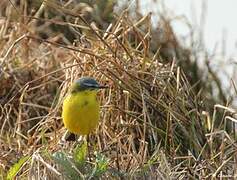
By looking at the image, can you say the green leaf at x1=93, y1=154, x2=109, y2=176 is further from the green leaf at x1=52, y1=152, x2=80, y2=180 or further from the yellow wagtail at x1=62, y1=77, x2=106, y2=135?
the yellow wagtail at x1=62, y1=77, x2=106, y2=135

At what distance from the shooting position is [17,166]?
4.91m

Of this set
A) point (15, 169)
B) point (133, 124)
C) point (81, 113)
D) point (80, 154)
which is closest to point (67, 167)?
point (80, 154)

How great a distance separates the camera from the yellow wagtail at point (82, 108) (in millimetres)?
5051

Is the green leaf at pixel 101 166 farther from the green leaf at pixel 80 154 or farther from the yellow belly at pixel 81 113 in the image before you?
the yellow belly at pixel 81 113

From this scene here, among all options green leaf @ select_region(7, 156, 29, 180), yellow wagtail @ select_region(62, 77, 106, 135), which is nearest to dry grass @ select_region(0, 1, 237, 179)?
green leaf @ select_region(7, 156, 29, 180)

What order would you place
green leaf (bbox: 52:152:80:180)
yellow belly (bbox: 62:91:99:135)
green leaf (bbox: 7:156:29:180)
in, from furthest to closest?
1. yellow belly (bbox: 62:91:99:135)
2. green leaf (bbox: 7:156:29:180)
3. green leaf (bbox: 52:152:80:180)

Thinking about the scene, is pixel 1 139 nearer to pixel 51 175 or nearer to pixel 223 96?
pixel 51 175

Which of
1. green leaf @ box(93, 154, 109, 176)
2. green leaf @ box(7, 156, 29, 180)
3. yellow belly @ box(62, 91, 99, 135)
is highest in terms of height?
yellow belly @ box(62, 91, 99, 135)

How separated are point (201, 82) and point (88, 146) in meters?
2.40

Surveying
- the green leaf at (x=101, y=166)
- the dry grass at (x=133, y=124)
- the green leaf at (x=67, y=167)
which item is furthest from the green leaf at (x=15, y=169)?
the green leaf at (x=101, y=166)

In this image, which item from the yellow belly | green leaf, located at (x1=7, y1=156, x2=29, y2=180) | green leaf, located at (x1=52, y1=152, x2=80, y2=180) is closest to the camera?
green leaf, located at (x1=52, y1=152, x2=80, y2=180)

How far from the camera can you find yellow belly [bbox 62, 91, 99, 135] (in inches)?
199

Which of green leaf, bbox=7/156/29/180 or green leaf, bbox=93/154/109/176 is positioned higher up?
green leaf, bbox=93/154/109/176

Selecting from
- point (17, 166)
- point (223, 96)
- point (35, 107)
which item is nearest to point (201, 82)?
point (223, 96)
